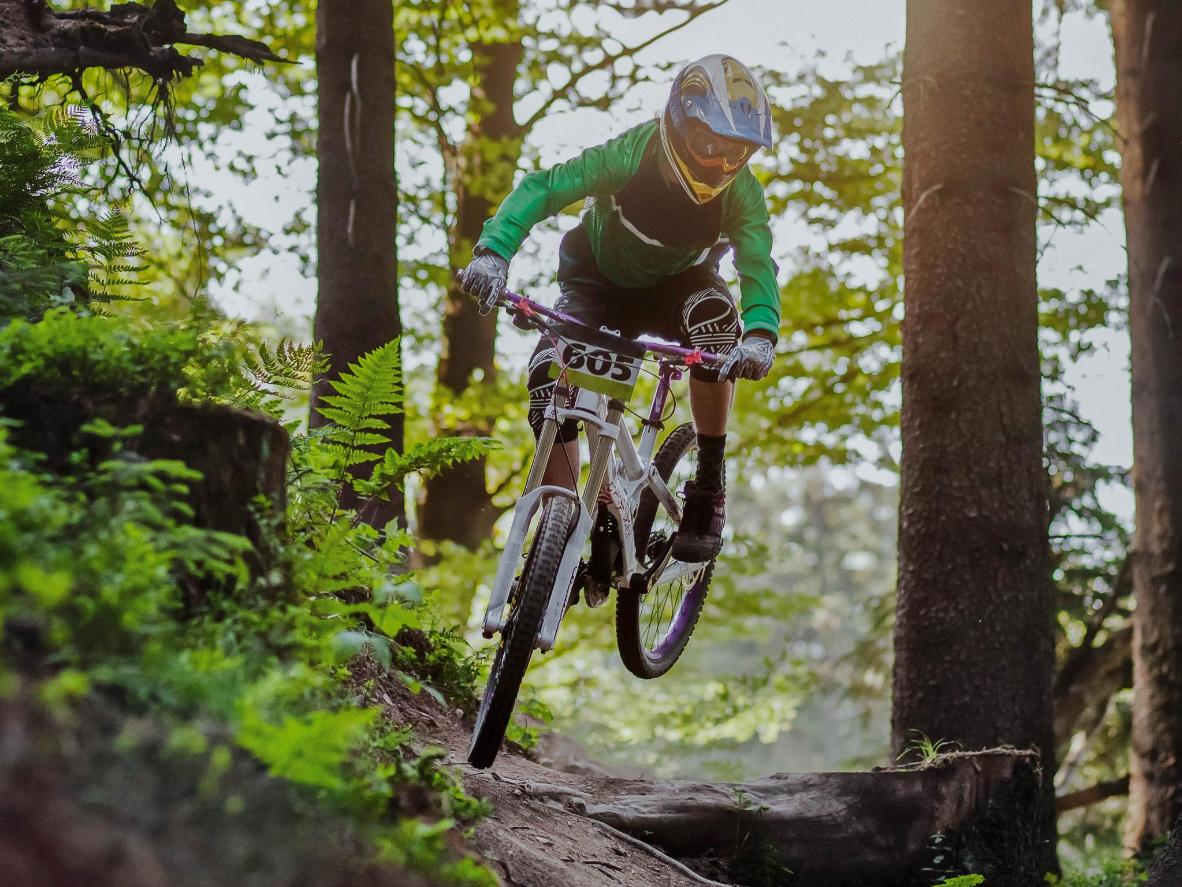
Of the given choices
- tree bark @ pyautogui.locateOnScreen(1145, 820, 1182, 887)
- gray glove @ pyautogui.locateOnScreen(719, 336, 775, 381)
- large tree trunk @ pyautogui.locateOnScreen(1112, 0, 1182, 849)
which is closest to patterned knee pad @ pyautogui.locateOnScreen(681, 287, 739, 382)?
gray glove @ pyautogui.locateOnScreen(719, 336, 775, 381)

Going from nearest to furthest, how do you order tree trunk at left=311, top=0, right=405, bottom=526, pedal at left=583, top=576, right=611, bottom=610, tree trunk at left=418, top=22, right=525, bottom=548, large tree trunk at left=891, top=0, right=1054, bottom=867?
pedal at left=583, top=576, right=611, bottom=610, large tree trunk at left=891, top=0, right=1054, bottom=867, tree trunk at left=311, top=0, right=405, bottom=526, tree trunk at left=418, top=22, right=525, bottom=548

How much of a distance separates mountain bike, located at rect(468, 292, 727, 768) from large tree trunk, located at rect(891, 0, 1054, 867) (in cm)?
126

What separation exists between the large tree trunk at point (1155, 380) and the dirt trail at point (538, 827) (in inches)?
190

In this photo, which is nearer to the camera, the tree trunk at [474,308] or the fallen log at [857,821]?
the fallen log at [857,821]

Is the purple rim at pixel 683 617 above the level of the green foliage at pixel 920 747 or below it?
above

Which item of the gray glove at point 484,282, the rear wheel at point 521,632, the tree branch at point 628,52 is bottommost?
the rear wheel at point 521,632

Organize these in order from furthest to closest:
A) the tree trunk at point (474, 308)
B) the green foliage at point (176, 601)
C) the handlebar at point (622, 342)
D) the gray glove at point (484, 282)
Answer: the tree trunk at point (474, 308)
the handlebar at point (622, 342)
the gray glove at point (484, 282)
the green foliage at point (176, 601)

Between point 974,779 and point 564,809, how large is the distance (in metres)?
1.98

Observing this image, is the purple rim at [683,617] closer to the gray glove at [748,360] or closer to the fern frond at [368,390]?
the gray glove at [748,360]

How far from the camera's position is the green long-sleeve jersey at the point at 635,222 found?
4.47 m

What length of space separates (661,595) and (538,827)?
6.77 ft

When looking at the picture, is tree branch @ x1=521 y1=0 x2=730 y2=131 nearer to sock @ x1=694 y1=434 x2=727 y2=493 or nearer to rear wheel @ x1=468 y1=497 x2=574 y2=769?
sock @ x1=694 y1=434 x2=727 y2=493

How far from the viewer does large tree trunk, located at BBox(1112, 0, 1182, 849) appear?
7.63 m

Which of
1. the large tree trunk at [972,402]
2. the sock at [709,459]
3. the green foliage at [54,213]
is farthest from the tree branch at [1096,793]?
the green foliage at [54,213]
